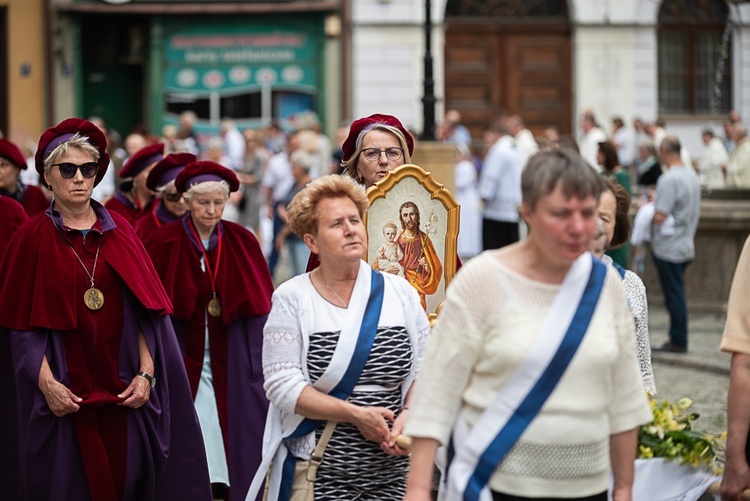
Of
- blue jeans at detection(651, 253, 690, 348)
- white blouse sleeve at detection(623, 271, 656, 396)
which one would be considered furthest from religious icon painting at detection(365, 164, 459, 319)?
blue jeans at detection(651, 253, 690, 348)

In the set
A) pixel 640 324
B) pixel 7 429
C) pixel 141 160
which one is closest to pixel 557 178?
pixel 640 324

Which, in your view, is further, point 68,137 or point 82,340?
point 68,137

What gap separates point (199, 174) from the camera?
818 centimetres

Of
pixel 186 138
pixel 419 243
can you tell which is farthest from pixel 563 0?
pixel 419 243

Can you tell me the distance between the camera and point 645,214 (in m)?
14.5

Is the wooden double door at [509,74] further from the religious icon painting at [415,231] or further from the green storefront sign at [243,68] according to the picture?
the religious icon painting at [415,231]

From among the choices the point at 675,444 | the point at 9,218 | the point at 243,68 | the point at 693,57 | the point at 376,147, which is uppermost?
the point at 693,57

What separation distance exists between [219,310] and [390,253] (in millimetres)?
1763

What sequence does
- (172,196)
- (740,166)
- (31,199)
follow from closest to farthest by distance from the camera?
(172,196), (31,199), (740,166)

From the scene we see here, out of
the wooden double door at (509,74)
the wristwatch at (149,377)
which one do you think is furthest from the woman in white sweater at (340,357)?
the wooden double door at (509,74)

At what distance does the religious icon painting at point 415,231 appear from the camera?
6.56m

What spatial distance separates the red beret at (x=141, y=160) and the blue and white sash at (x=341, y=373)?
4.58m

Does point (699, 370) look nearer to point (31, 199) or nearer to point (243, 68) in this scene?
point (31, 199)

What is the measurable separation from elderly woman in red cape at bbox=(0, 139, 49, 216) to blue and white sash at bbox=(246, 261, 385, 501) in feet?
13.8
